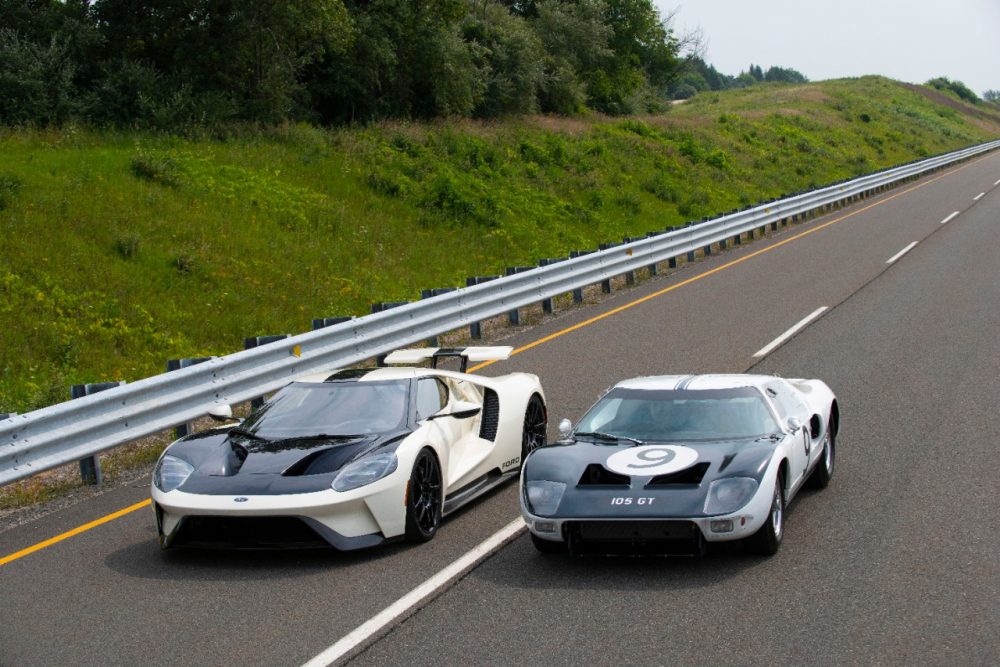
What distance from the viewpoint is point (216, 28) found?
30.2m

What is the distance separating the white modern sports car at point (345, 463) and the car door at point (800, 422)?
2090 mm

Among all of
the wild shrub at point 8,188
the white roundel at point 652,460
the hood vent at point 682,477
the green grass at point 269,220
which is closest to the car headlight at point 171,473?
the white roundel at point 652,460

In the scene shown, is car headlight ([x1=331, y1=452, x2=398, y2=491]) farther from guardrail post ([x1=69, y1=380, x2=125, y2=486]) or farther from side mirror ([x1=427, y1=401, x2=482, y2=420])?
guardrail post ([x1=69, y1=380, x2=125, y2=486])

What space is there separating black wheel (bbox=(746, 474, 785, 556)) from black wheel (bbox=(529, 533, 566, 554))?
3.59 ft

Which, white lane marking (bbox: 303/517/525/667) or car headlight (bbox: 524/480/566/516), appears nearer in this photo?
white lane marking (bbox: 303/517/525/667)

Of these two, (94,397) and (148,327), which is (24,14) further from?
(94,397)

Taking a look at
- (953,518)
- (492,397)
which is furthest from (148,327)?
(953,518)

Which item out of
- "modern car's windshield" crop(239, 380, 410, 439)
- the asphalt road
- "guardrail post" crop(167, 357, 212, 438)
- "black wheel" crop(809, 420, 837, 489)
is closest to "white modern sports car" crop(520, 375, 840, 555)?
"black wheel" crop(809, 420, 837, 489)

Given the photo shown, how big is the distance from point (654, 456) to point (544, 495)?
2.37ft

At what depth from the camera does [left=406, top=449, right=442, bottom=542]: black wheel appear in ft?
25.9

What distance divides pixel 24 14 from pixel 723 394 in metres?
25.4

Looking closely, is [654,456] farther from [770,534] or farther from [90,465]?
[90,465]

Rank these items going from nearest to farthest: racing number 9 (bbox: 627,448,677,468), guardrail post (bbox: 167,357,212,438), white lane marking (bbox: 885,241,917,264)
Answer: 1. racing number 9 (bbox: 627,448,677,468)
2. guardrail post (bbox: 167,357,212,438)
3. white lane marking (bbox: 885,241,917,264)

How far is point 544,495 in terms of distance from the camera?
7.46m
